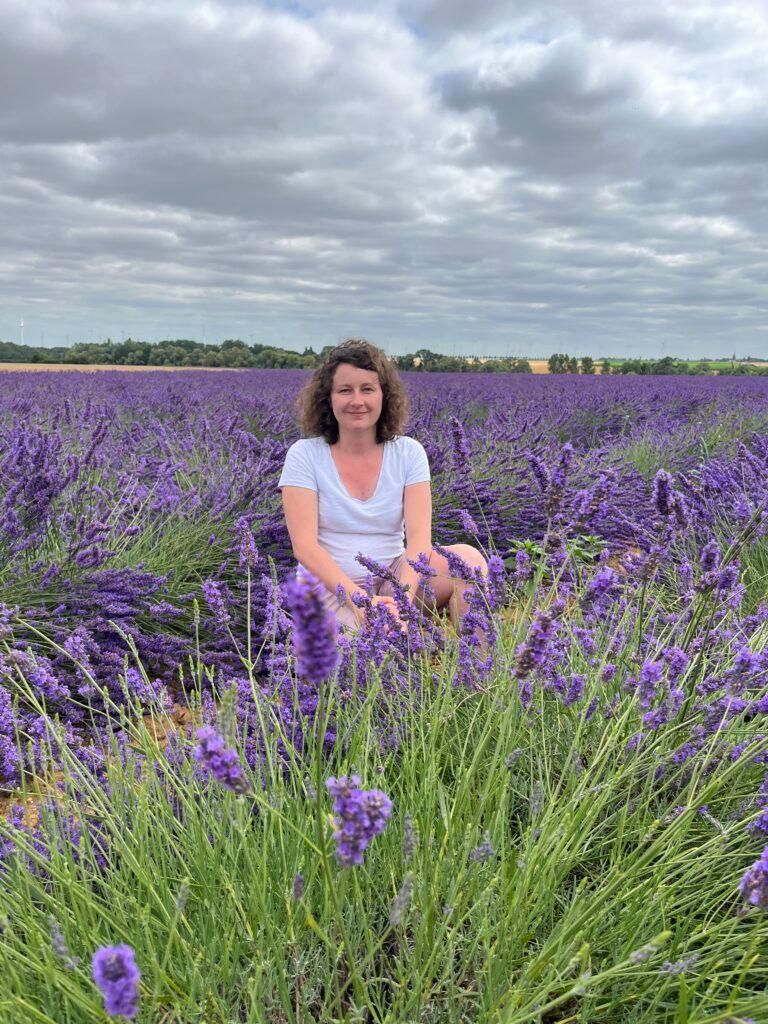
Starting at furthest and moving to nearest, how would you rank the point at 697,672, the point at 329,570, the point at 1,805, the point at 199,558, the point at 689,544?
1. the point at 689,544
2. the point at 199,558
3. the point at 329,570
4. the point at 1,805
5. the point at 697,672

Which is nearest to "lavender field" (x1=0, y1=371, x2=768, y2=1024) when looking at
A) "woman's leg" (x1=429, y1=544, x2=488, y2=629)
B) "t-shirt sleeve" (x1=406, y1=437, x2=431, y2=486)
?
"woman's leg" (x1=429, y1=544, x2=488, y2=629)

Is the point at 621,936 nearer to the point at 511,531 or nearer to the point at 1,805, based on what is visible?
the point at 1,805

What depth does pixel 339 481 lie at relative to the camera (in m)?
2.83

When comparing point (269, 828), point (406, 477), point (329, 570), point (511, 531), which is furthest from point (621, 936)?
point (511, 531)

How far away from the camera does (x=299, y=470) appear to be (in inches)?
109

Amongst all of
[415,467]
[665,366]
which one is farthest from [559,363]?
[415,467]

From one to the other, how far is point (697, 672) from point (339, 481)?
156 centimetres

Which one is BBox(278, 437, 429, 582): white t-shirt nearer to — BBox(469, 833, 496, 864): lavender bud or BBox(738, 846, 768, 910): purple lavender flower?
BBox(469, 833, 496, 864): lavender bud

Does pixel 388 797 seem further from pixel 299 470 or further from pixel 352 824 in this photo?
pixel 299 470

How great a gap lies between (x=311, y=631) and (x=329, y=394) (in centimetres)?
238

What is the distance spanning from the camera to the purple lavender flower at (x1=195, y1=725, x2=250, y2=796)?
687mm

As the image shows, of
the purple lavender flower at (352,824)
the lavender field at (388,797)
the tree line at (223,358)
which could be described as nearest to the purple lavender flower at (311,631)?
the lavender field at (388,797)

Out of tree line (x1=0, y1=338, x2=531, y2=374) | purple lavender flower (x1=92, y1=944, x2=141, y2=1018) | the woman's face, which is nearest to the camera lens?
purple lavender flower (x1=92, y1=944, x2=141, y2=1018)

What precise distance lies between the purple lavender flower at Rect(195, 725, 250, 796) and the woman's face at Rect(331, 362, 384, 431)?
83.0 inches
